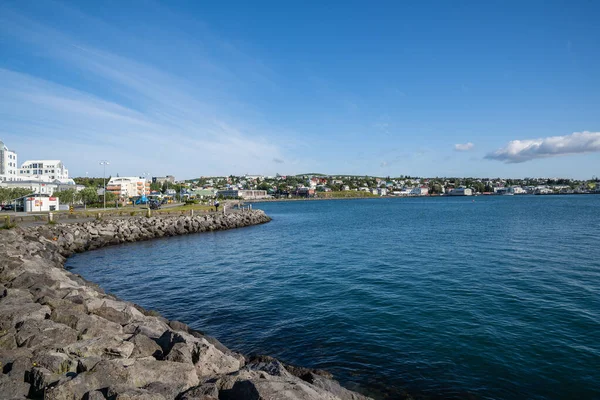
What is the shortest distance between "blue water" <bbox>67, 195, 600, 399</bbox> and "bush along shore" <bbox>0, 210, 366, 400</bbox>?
2.47 meters

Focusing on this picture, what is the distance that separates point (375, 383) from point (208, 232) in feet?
129

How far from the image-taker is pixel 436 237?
3672 cm

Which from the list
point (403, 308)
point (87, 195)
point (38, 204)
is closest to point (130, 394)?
point (403, 308)

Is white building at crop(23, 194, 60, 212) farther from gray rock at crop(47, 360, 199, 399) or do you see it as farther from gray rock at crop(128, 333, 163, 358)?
gray rock at crop(47, 360, 199, 399)

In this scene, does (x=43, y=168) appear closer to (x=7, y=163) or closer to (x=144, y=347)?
(x=7, y=163)

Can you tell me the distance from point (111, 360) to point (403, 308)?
11.0m

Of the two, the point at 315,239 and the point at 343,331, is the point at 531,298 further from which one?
the point at 315,239

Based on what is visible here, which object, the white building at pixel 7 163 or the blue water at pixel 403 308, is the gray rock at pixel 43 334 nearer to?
the blue water at pixel 403 308

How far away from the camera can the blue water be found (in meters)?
9.61

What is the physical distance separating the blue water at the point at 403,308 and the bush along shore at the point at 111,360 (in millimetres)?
2466

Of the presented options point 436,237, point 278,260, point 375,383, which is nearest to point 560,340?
point 375,383

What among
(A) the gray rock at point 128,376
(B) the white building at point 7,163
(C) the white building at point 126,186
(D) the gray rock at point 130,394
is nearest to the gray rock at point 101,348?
(A) the gray rock at point 128,376

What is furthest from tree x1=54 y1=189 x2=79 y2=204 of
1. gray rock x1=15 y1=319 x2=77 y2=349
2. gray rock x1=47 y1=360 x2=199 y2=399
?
gray rock x1=47 y1=360 x2=199 y2=399

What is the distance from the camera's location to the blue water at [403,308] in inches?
378
